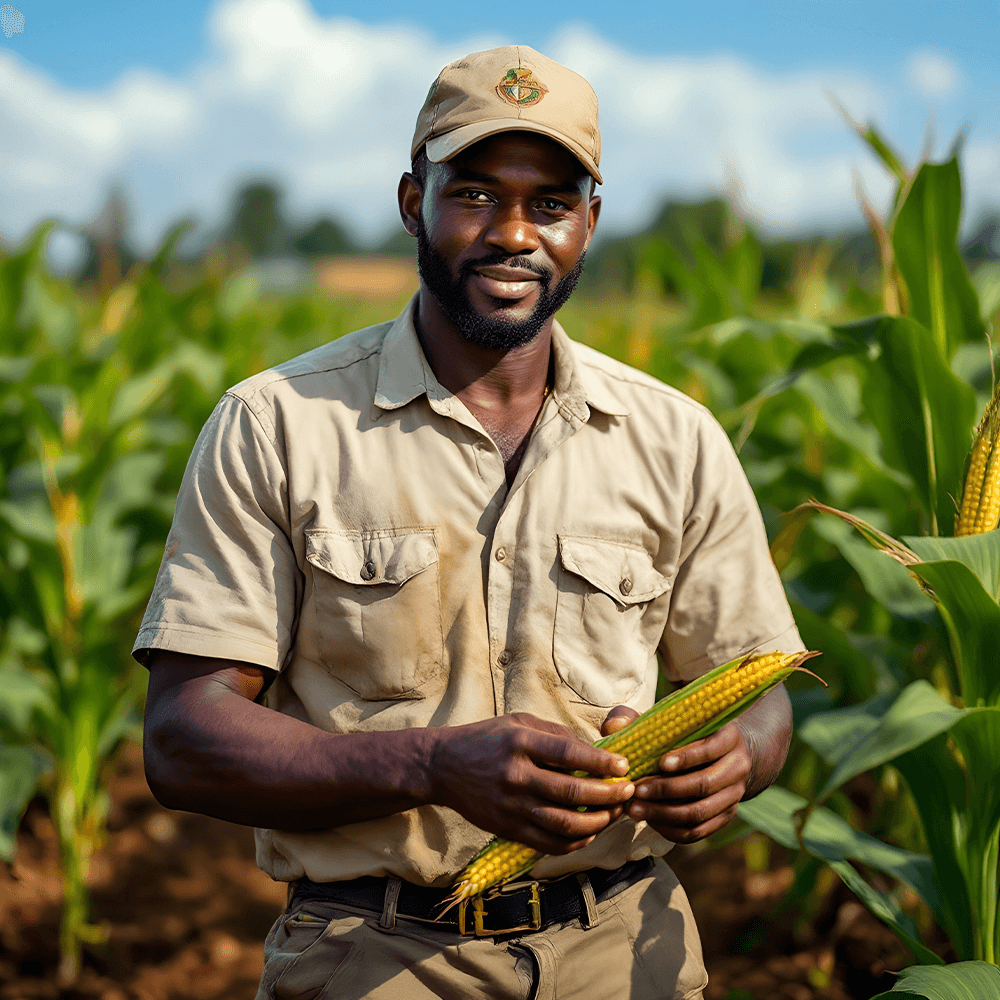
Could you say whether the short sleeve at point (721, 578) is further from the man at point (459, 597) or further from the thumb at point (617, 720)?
the thumb at point (617, 720)

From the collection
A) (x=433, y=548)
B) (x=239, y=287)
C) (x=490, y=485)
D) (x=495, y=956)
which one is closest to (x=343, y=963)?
→ (x=495, y=956)

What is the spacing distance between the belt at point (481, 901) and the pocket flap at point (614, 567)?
1.71ft

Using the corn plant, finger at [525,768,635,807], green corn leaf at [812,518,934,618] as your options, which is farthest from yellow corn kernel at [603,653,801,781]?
green corn leaf at [812,518,934,618]

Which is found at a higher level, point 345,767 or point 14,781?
point 345,767

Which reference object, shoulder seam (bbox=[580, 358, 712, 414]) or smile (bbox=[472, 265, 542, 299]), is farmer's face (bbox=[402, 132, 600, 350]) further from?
shoulder seam (bbox=[580, 358, 712, 414])

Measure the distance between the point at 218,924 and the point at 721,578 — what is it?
9.24ft

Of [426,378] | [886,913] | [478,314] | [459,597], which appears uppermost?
[478,314]

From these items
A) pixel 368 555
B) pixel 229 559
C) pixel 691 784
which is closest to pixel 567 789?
pixel 691 784

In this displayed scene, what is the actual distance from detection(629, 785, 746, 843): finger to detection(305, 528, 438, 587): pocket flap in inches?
22.1

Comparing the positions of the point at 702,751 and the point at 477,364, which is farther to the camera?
the point at 477,364

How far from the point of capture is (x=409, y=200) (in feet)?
7.13

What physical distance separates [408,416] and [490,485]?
201 mm

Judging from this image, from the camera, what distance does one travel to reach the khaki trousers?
180 cm

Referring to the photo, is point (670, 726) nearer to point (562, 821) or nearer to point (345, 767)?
point (562, 821)
